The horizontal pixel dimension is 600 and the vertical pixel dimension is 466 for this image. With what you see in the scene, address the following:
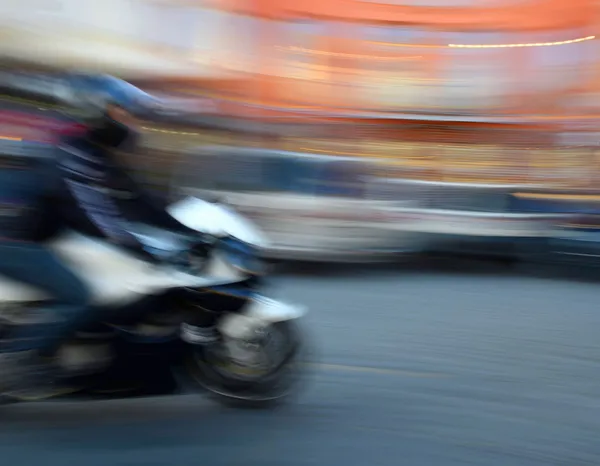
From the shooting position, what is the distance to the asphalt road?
397cm

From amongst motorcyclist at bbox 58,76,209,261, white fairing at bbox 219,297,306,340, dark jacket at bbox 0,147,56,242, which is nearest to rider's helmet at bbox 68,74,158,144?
motorcyclist at bbox 58,76,209,261

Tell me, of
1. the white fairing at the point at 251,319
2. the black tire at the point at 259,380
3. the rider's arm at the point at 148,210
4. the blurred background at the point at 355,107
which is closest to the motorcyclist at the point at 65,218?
the blurred background at the point at 355,107

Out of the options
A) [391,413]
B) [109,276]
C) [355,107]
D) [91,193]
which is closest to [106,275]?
[109,276]

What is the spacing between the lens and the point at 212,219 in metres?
4.68

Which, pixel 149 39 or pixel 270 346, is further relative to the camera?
pixel 149 39

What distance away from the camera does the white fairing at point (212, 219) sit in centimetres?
459

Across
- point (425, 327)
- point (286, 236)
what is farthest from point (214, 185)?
point (425, 327)

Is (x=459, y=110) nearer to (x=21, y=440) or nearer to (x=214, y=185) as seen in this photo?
(x=214, y=185)

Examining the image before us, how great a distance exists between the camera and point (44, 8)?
16500 mm

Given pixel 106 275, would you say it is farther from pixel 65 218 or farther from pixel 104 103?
pixel 104 103

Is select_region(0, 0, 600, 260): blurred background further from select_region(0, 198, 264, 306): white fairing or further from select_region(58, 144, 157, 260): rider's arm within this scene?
select_region(0, 198, 264, 306): white fairing

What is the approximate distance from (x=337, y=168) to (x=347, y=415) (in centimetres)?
545

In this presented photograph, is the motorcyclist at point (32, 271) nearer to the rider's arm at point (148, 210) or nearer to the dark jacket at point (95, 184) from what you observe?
the dark jacket at point (95, 184)

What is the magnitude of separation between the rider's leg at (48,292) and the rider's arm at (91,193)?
260 millimetres
